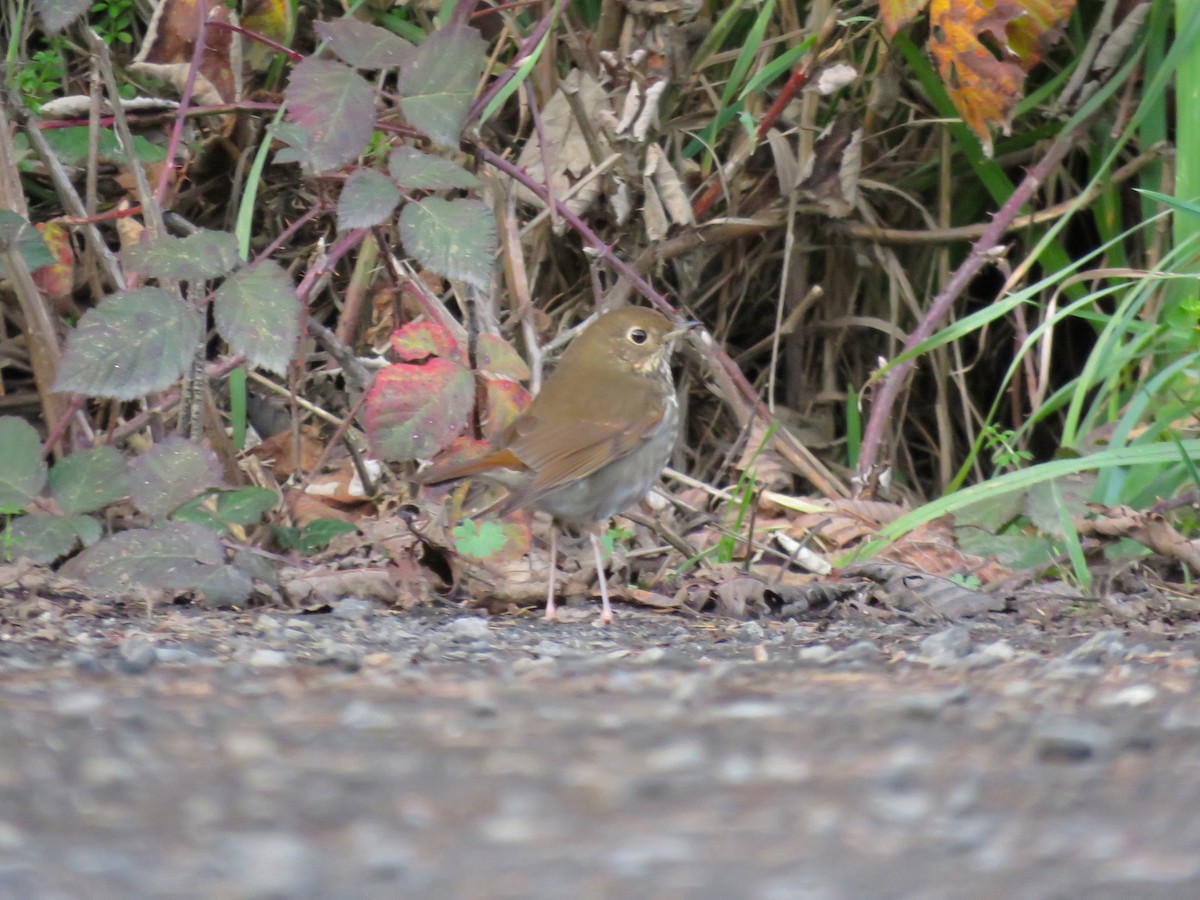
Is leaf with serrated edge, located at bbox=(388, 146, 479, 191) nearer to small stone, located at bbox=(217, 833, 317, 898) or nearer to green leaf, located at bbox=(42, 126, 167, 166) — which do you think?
green leaf, located at bbox=(42, 126, 167, 166)

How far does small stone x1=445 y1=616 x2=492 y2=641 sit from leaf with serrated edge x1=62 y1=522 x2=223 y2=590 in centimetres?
52

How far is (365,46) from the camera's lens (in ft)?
11.9

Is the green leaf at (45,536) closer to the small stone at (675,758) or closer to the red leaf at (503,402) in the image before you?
the red leaf at (503,402)

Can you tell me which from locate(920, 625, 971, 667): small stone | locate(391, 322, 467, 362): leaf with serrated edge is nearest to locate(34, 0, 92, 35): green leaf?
locate(391, 322, 467, 362): leaf with serrated edge

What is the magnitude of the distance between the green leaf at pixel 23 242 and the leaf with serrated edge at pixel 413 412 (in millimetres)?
888

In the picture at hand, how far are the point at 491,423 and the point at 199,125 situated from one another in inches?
72.6

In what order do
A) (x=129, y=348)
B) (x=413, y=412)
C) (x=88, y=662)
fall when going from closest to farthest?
(x=88, y=662) → (x=129, y=348) → (x=413, y=412)

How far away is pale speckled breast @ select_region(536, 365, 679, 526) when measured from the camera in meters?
4.16

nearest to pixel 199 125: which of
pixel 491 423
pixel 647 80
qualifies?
pixel 647 80

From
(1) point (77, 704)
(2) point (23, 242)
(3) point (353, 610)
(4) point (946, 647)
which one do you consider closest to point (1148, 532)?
(4) point (946, 647)

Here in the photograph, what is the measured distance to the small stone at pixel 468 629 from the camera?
3.35 metres

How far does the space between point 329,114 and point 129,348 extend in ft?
2.12

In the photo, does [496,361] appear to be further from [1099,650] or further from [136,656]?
[1099,650]

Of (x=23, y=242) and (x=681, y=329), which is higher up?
(x=23, y=242)
